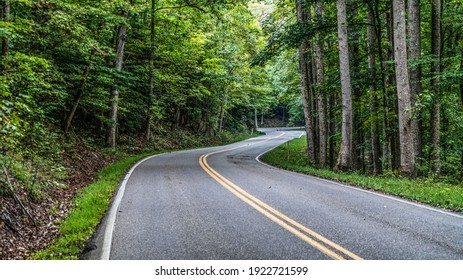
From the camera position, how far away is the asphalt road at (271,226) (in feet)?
14.6

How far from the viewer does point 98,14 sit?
1234cm

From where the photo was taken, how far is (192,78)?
2723 cm

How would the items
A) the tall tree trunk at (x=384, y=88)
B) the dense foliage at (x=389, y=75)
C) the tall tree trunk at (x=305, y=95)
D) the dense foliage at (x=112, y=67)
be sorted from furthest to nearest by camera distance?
the tall tree trunk at (x=305, y=95) < the tall tree trunk at (x=384, y=88) < the dense foliage at (x=389, y=75) < the dense foliage at (x=112, y=67)

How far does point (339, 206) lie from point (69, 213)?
5684mm

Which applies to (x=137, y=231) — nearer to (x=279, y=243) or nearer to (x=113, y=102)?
(x=279, y=243)

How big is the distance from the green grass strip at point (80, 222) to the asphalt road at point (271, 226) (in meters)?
0.24

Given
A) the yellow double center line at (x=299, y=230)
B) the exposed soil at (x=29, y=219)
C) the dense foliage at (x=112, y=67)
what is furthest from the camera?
the dense foliage at (x=112, y=67)

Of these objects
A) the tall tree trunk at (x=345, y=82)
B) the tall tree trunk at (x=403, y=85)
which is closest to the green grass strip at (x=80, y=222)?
the tall tree trunk at (x=345, y=82)

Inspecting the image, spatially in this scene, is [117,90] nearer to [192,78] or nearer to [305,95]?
[192,78]

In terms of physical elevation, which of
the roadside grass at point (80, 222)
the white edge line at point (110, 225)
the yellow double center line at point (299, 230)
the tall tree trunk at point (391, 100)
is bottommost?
the yellow double center line at point (299, 230)

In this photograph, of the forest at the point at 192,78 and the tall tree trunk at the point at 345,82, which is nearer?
the forest at the point at 192,78

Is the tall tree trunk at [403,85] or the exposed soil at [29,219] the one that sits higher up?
the tall tree trunk at [403,85]

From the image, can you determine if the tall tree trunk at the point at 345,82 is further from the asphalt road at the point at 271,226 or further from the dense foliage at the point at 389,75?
the asphalt road at the point at 271,226
